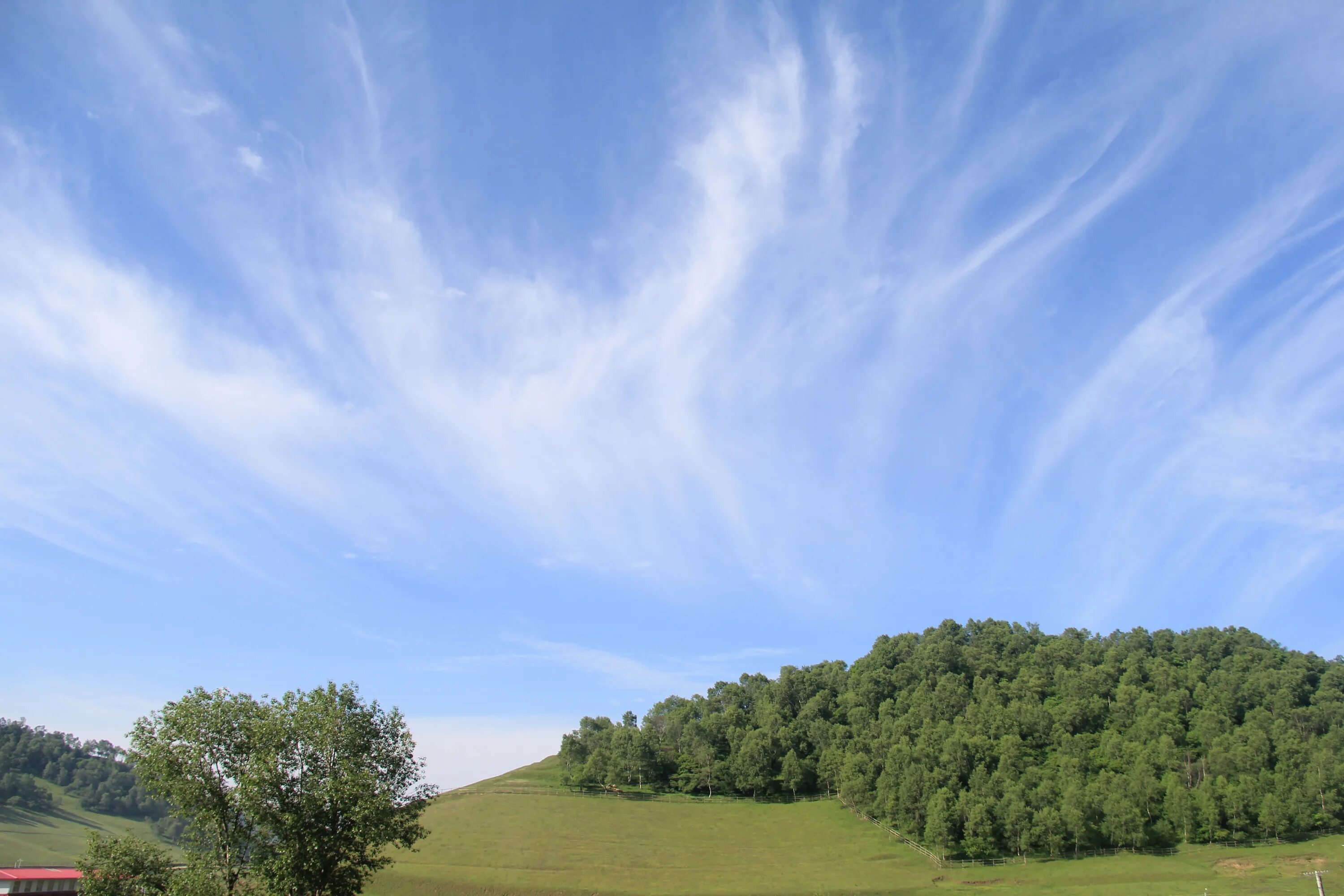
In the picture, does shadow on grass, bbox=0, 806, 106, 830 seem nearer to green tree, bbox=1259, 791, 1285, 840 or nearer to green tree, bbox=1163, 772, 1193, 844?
green tree, bbox=1163, 772, 1193, 844

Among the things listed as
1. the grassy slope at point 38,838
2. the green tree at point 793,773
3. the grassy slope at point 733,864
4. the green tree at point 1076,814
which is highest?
the green tree at point 793,773

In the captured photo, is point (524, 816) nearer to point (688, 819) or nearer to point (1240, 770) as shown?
point (688, 819)

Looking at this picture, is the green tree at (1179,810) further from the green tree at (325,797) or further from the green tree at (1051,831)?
the green tree at (325,797)

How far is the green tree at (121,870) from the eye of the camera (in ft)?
131

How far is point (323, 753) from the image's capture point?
4356 centimetres

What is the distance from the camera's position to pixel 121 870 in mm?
40562

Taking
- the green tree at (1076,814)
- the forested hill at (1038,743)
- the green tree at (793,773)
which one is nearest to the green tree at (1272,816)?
the forested hill at (1038,743)

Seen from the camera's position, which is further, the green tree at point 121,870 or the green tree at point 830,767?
the green tree at point 830,767

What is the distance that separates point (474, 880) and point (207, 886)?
54202 mm

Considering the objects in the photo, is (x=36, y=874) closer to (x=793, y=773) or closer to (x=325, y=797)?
(x=325, y=797)

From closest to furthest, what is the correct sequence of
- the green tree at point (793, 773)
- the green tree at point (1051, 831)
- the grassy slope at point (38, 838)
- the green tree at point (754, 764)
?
the green tree at point (1051, 831), the grassy slope at point (38, 838), the green tree at point (793, 773), the green tree at point (754, 764)

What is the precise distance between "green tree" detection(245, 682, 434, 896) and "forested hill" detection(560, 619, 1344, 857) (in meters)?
89.6

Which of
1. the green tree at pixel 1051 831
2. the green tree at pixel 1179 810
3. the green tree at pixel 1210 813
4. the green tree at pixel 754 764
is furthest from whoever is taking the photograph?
the green tree at pixel 754 764

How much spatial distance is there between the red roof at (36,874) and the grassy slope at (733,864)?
29.9 metres
